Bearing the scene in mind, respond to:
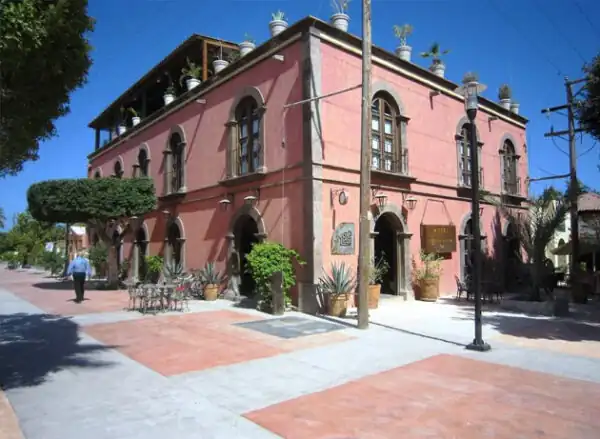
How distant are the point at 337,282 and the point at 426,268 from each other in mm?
4232

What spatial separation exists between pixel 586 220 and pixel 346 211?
667 inches

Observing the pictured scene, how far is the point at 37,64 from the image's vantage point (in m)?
4.47

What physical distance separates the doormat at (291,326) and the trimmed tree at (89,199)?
10016 mm

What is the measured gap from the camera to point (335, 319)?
1030cm

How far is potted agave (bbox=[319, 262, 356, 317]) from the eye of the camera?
10.7 m

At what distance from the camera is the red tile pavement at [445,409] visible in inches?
163

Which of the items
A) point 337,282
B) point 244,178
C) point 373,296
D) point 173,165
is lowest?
point 373,296

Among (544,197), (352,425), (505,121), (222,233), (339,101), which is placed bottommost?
(352,425)

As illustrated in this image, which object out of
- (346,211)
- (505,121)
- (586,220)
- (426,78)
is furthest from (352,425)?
(586,220)

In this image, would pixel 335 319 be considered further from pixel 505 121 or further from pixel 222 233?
pixel 505 121

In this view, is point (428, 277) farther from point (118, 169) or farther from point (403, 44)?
point (118, 169)

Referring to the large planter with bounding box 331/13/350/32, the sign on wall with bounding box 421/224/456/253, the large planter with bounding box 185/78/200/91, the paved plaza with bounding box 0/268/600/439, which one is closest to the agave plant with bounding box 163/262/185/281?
the paved plaza with bounding box 0/268/600/439

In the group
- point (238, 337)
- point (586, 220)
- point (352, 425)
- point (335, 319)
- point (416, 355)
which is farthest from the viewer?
point (586, 220)

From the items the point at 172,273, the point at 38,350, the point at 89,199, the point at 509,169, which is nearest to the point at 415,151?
the point at 509,169
